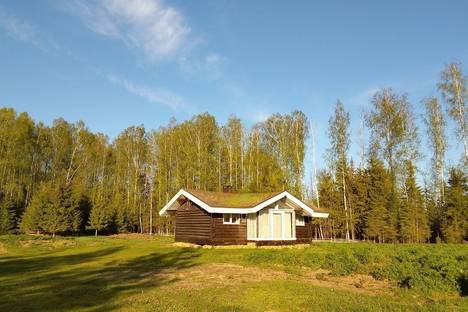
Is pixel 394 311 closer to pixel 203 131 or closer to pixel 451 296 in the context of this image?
pixel 451 296

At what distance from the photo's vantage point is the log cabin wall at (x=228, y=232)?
28047 millimetres

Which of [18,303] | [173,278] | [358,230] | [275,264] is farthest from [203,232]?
[358,230]

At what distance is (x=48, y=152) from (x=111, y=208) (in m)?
16.5

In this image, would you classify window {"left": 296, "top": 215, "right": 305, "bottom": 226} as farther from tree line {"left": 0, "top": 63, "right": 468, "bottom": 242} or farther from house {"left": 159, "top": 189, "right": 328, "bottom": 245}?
tree line {"left": 0, "top": 63, "right": 468, "bottom": 242}

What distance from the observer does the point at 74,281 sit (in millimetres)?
13805

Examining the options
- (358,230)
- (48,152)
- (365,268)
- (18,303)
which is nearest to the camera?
(18,303)

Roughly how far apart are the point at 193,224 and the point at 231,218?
3.49 meters

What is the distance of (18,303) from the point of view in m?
10.0

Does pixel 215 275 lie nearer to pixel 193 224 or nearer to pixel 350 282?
pixel 350 282

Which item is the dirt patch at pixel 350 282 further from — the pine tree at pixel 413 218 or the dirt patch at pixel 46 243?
the pine tree at pixel 413 218

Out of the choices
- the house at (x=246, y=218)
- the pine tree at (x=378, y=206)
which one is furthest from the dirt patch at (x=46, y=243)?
the pine tree at (x=378, y=206)

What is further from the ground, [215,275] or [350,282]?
[215,275]

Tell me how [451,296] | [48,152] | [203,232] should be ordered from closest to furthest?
[451,296], [203,232], [48,152]

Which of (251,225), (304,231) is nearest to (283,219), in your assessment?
(251,225)
